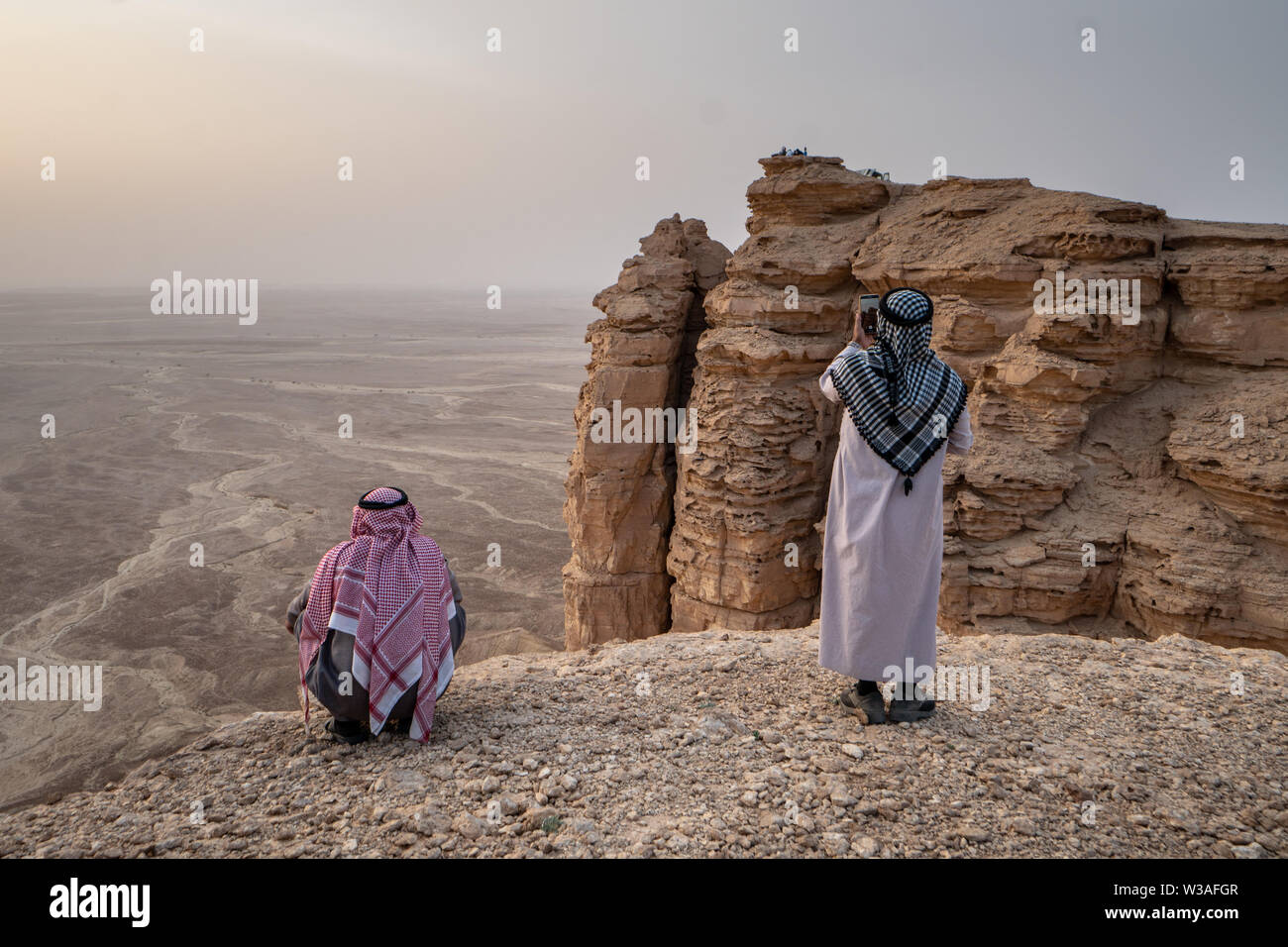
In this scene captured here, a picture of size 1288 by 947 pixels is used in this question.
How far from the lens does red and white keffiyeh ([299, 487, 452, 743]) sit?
422 centimetres

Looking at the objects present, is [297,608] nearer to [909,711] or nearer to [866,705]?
[866,705]

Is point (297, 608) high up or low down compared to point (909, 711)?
up

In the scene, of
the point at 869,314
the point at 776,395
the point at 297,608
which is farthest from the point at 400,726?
the point at 776,395

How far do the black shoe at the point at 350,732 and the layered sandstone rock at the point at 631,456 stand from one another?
8719mm

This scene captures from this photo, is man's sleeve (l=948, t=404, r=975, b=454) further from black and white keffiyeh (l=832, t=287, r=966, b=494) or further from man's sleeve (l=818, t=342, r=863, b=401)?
man's sleeve (l=818, t=342, r=863, b=401)

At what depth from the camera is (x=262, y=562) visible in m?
20.1

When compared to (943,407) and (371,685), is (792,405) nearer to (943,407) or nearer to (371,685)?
(943,407)

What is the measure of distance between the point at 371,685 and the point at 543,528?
19.0 metres

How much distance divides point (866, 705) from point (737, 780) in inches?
37.6

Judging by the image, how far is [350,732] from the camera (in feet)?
14.3

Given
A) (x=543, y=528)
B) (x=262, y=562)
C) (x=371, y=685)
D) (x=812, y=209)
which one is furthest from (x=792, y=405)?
(x=262, y=562)

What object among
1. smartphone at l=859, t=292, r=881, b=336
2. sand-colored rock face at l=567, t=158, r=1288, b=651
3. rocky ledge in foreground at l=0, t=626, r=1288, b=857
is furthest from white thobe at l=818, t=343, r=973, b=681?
sand-colored rock face at l=567, t=158, r=1288, b=651

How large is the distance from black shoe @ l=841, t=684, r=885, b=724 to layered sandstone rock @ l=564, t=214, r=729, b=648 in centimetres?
873

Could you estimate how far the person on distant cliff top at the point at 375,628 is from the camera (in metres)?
4.22
